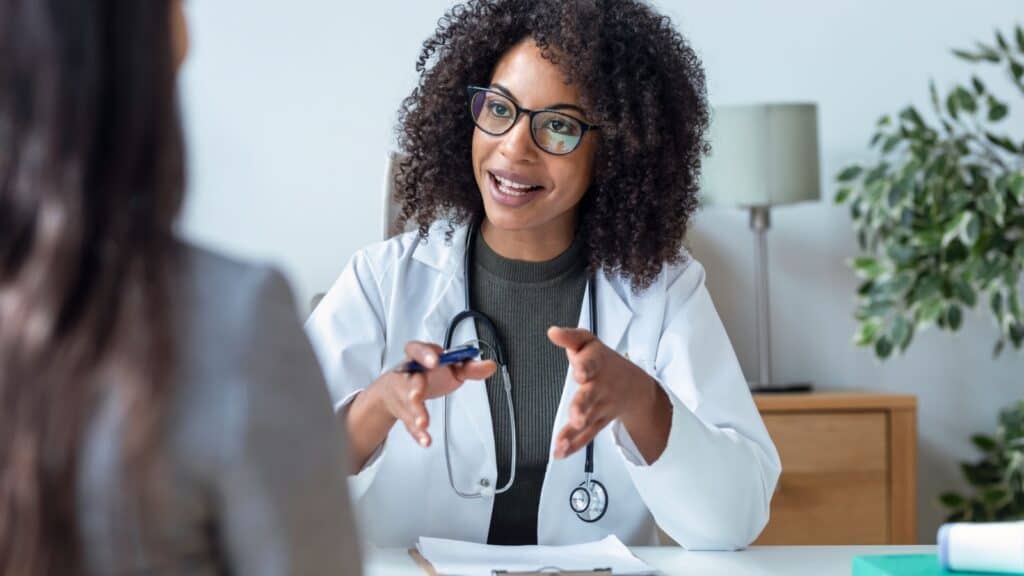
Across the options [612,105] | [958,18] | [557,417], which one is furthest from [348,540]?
[958,18]

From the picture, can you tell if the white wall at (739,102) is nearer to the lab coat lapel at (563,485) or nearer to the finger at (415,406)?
the lab coat lapel at (563,485)

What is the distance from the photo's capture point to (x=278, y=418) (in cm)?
60

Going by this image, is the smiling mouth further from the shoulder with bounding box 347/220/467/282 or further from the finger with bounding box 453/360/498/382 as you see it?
the finger with bounding box 453/360/498/382

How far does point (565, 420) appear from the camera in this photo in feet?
5.68

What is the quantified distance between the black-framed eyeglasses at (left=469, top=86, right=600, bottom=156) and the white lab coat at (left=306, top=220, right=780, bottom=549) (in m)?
0.21

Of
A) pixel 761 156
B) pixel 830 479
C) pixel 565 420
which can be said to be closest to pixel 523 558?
pixel 565 420

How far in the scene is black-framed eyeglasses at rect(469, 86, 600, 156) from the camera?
1.79 m

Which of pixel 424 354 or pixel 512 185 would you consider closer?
pixel 424 354

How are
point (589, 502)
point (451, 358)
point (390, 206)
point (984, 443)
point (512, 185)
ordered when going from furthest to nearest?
point (984, 443) < point (390, 206) < point (512, 185) < point (589, 502) < point (451, 358)

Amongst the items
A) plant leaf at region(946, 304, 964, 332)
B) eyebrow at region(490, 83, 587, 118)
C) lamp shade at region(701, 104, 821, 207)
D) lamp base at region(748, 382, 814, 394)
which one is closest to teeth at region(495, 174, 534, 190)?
eyebrow at region(490, 83, 587, 118)

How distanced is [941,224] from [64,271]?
2.71 meters

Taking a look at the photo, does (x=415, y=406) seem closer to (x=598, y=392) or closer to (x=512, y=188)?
(x=598, y=392)

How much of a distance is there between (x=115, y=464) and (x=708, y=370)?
124cm

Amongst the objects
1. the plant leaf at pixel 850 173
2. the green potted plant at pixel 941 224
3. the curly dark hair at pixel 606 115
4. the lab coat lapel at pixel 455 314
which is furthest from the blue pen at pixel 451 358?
the plant leaf at pixel 850 173
